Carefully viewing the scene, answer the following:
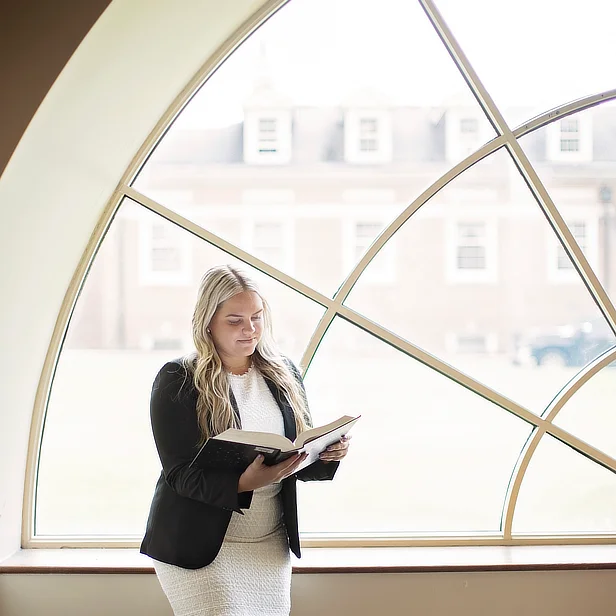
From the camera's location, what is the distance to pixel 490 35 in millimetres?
3178

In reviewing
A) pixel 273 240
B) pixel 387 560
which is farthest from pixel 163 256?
pixel 387 560

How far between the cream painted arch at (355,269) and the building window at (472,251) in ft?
0.79

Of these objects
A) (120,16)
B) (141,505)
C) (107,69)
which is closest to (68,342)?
(141,505)

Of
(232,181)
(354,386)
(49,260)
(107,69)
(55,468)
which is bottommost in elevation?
(55,468)

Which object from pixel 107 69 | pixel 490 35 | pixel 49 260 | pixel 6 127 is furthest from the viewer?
pixel 490 35

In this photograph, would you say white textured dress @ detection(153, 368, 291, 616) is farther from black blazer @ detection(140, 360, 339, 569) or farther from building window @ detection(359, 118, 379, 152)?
building window @ detection(359, 118, 379, 152)

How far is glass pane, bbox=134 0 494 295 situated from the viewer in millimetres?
3207

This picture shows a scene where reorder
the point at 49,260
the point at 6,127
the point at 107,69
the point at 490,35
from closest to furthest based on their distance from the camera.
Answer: the point at 6,127 < the point at 107,69 < the point at 49,260 < the point at 490,35

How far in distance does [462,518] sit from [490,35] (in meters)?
2.25

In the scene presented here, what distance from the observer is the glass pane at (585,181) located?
326 centimetres

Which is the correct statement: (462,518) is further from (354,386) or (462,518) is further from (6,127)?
(6,127)

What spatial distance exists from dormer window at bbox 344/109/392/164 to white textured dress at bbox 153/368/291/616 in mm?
1271

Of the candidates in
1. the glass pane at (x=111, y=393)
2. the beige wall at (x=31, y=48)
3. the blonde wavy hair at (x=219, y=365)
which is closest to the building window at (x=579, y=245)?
the blonde wavy hair at (x=219, y=365)

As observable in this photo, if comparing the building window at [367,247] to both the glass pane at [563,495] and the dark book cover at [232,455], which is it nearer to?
the glass pane at [563,495]
